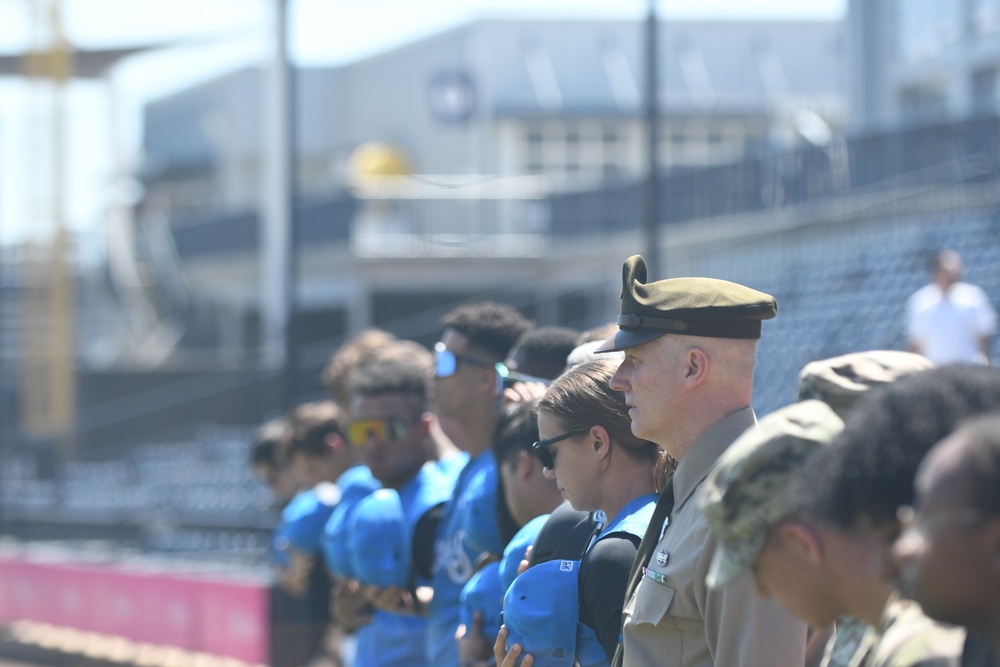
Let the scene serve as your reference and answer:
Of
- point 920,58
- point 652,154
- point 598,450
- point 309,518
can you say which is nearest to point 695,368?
point 598,450

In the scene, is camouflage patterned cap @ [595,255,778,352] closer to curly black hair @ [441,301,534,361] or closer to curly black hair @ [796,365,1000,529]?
curly black hair @ [796,365,1000,529]

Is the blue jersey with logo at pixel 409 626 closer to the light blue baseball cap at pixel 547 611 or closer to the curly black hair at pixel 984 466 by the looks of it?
the light blue baseball cap at pixel 547 611

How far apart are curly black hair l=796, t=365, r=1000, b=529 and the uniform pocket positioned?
2.98ft

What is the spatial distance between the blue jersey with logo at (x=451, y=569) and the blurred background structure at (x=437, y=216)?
14.9 ft

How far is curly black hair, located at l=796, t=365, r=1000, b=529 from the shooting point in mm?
1640

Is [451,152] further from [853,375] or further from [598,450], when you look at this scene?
[853,375]

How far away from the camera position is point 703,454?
9.01ft

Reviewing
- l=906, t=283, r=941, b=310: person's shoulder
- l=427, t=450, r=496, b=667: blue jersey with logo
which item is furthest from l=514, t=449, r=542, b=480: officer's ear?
l=906, t=283, r=941, b=310: person's shoulder

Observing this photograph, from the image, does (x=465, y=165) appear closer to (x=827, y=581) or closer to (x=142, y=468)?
(x=142, y=468)

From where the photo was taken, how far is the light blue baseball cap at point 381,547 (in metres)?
4.52

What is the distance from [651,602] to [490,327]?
2.05m

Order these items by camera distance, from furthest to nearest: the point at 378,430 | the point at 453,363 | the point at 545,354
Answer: the point at 378,430, the point at 453,363, the point at 545,354

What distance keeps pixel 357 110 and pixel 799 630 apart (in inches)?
1174

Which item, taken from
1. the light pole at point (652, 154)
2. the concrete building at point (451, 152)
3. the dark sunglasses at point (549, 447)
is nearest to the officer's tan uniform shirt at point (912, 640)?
the dark sunglasses at point (549, 447)
